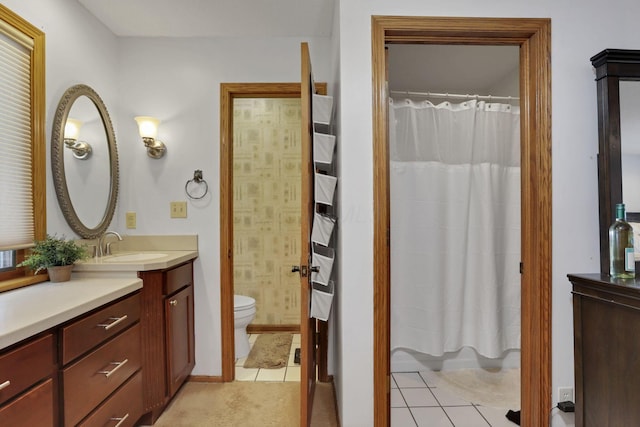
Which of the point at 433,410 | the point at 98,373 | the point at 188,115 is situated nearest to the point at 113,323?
the point at 98,373

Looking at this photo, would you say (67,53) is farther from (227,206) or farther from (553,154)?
(553,154)

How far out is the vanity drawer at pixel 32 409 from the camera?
91 centimetres

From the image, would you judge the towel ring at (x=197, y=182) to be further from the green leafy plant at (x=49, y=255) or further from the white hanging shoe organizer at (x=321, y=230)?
the white hanging shoe organizer at (x=321, y=230)

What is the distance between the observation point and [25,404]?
3.19ft

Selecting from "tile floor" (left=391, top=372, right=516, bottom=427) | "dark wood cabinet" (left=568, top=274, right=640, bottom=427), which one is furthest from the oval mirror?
"dark wood cabinet" (left=568, top=274, right=640, bottom=427)

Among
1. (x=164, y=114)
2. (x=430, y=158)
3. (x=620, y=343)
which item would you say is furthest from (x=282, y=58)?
(x=620, y=343)

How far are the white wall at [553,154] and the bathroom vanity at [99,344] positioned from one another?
1.02m

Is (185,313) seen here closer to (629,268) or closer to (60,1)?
(60,1)

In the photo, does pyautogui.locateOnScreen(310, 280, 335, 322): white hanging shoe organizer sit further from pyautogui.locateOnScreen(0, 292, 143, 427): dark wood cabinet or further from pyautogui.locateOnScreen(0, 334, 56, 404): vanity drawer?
pyautogui.locateOnScreen(0, 334, 56, 404): vanity drawer

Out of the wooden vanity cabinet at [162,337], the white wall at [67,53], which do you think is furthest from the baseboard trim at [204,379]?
the white wall at [67,53]

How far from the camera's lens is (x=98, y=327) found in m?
1.32

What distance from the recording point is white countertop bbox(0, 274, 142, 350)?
0.96m

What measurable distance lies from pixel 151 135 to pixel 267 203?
1.30m

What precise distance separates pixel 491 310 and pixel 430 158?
1.17 metres
